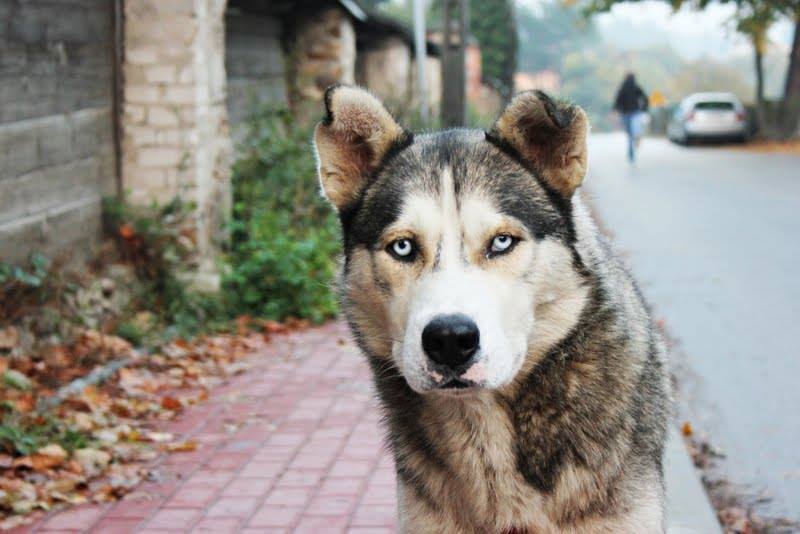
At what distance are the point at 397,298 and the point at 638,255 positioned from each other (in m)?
10.6

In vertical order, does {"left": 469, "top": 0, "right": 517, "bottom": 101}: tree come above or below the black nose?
above

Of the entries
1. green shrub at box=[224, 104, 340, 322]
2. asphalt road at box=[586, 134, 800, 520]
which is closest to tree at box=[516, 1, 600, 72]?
asphalt road at box=[586, 134, 800, 520]

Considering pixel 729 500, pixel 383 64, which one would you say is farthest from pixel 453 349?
pixel 383 64

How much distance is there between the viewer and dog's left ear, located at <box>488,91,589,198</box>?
3.50m

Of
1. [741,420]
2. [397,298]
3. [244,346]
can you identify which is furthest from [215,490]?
[244,346]

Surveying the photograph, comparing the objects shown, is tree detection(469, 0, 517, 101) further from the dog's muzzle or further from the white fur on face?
the dog's muzzle

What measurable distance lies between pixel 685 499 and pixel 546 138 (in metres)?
2.31

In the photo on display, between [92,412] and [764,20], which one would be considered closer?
[92,412]

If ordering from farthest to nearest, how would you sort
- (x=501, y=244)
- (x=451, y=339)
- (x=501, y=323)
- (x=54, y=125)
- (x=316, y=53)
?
(x=316, y=53) < (x=54, y=125) < (x=501, y=244) < (x=501, y=323) < (x=451, y=339)

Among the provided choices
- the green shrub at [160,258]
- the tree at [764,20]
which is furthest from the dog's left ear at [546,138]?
the tree at [764,20]

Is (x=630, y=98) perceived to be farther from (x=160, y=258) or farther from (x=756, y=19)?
(x=160, y=258)

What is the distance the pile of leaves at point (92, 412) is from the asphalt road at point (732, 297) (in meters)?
2.83

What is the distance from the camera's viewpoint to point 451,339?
3090mm

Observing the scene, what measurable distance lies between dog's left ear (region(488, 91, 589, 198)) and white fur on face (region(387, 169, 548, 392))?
11.2 inches
